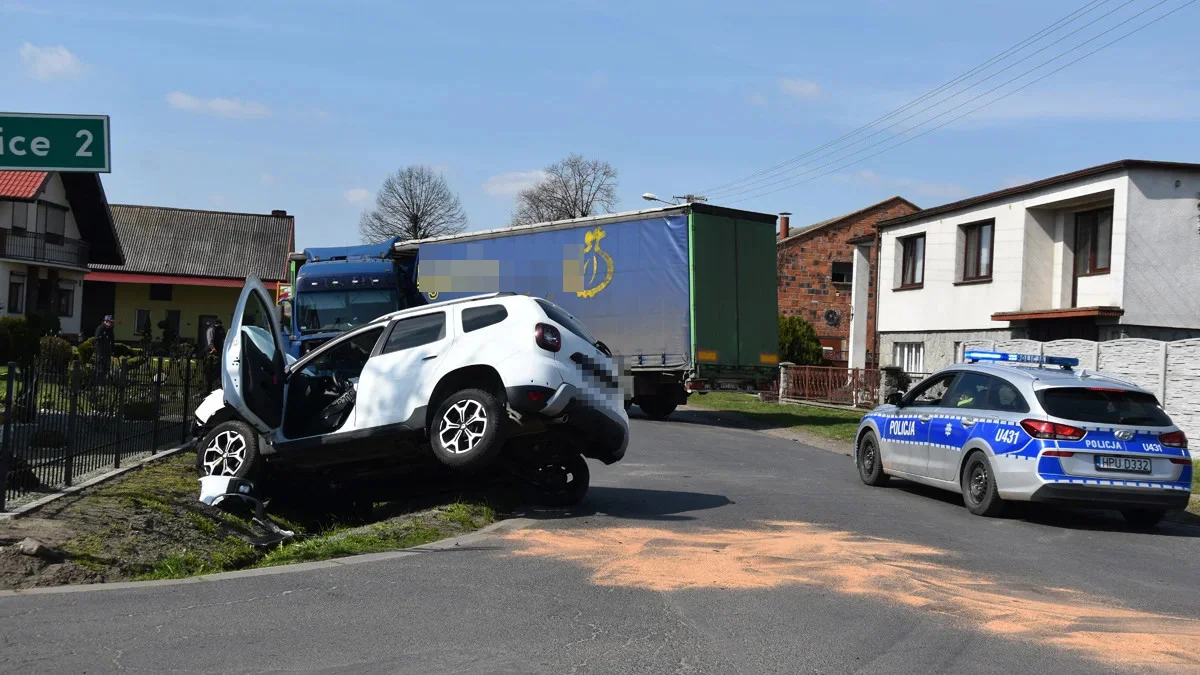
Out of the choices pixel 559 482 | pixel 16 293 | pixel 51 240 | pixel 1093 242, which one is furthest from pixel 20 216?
pixel 559 482

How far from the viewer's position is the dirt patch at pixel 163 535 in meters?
7.44

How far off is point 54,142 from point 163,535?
2921mm

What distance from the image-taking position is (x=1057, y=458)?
11.0 metres

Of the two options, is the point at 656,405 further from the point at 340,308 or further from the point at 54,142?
the point at 54,142

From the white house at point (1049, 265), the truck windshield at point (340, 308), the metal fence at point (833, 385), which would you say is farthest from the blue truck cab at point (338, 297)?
the white house at point (1049, 265)

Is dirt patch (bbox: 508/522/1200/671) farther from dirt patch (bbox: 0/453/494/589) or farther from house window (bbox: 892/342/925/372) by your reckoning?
house window (bbox: 892/342/925/372)

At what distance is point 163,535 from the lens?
8641mm

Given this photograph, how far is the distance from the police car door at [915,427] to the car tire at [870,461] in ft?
0.86

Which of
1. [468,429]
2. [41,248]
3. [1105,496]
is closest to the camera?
[468,429]

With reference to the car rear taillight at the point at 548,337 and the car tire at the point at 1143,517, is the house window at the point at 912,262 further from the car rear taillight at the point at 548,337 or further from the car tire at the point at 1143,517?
the car rear taillight at the point at 548,337

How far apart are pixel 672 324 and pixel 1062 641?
17029 millimetres

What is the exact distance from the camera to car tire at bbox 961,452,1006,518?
11470 millimetres

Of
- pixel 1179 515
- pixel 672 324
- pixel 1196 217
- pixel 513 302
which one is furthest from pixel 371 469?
pixel 1196 217

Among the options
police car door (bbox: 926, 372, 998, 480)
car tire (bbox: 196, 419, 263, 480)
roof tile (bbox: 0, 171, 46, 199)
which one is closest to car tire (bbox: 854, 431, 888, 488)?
police car door (bbox: 926, 372, 998, 480)
